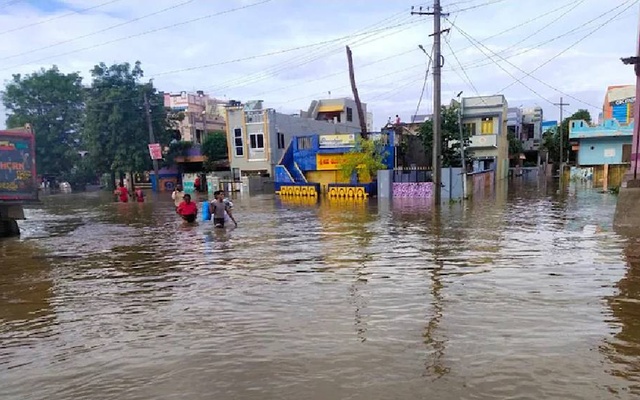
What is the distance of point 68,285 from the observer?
8.60 metres

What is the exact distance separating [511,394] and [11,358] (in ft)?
16.8

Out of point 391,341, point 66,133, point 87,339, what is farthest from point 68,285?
point 66,133

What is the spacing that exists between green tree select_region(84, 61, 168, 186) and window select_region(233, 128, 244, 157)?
9.31 metres

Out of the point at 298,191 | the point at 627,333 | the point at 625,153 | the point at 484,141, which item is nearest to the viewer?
the point at 627,333

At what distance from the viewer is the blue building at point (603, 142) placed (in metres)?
37.4

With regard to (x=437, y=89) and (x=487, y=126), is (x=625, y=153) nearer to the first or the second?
(x=487, y=126)

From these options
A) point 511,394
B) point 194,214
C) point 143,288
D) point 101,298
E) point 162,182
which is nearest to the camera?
point 511,394

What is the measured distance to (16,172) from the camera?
14.9 metres

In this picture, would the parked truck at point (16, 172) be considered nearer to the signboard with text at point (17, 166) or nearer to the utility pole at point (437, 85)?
the signboard with text at point (17, 166)

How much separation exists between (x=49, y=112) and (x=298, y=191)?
36260 mm

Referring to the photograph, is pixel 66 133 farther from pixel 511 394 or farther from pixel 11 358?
pixel 511 394

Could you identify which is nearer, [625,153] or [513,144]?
[625,153]

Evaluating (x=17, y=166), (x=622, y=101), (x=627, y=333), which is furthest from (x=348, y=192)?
(x=622, y=101)

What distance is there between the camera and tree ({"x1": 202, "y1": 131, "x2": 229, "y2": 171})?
45156 mm
